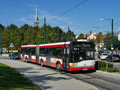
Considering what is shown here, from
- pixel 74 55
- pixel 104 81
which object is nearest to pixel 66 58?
pixel 74 55

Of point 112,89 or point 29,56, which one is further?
point 29,56

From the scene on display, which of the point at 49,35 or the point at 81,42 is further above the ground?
the point at 49,35

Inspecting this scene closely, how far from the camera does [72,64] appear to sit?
632 inches

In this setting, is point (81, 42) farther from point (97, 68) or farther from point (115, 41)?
point (115, 41)

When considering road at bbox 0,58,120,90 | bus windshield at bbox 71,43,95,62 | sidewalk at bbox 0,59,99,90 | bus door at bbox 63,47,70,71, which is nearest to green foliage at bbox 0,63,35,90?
sidewalk at bbox 0,59,99,90

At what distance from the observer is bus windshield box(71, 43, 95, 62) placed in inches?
640

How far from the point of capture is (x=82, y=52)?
1648cm

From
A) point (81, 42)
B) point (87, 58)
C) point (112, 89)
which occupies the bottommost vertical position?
point (112, 89)

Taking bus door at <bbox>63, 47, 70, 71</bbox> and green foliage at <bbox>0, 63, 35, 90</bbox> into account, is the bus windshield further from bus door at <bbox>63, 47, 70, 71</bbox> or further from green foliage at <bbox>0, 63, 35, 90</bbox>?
green foliage at <bbox>0, 63, 35, 90</bbox>

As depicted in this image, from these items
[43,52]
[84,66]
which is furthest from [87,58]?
[43,52]

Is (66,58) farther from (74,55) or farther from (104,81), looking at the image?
(104,81)

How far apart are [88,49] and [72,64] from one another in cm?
199

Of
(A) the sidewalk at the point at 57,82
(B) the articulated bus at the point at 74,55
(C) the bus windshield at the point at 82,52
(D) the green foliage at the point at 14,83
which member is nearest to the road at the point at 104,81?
(A) the sidewalk at the point at 57,82

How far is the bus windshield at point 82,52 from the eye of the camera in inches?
640
